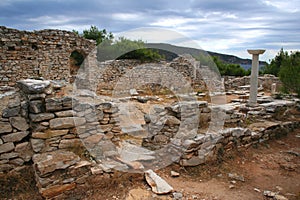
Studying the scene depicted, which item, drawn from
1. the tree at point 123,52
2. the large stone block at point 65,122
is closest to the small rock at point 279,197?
the large stone block at point 65,122

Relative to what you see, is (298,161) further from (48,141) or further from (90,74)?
(90,74)

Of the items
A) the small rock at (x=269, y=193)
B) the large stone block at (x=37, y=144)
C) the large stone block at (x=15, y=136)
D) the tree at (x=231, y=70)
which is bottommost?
the small rock at (x=269, y=193)

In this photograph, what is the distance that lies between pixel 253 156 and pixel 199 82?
1350cm

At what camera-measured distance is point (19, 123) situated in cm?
429

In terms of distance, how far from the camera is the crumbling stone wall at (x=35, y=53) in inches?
434

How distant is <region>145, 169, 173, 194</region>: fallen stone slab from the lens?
4156 mm

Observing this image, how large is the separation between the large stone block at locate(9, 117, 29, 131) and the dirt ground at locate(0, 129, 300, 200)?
0.76 m

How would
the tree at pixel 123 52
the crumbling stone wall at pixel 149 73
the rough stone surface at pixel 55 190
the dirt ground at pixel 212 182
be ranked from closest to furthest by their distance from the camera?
the rough stone surface at pixel 55 190 < the dirt ground at pixel 212 182 < the crumbling stone wall at pixel 149 73 < the tree at pixel 123 52

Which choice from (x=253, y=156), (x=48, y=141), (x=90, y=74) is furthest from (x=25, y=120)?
(x=90, y=74)

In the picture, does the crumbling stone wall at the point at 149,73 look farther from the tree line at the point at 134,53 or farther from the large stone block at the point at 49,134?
the large stone block at the point at 49,134

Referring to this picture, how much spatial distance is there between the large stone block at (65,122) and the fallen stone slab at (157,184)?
1667mm

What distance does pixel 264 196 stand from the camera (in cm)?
436

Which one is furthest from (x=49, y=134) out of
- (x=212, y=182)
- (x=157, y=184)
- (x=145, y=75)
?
(x=145, y=75)

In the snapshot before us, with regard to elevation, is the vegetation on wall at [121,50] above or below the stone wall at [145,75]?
above
